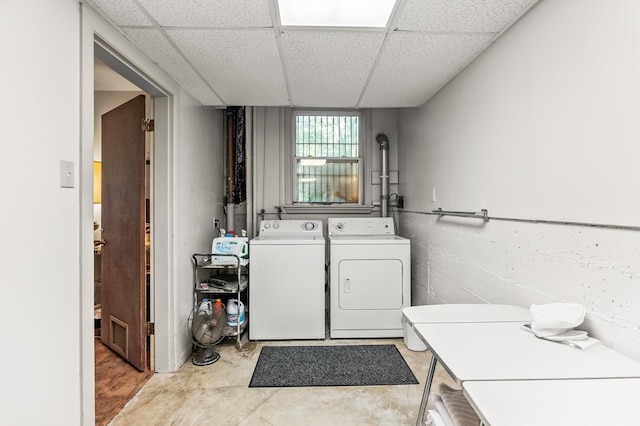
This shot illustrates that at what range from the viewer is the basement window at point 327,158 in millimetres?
3500

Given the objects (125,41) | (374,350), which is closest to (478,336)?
(374,350)

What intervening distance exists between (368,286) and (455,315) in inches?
55.9

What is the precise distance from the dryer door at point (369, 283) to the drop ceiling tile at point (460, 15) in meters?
1.80

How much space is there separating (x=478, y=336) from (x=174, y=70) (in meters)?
2.31

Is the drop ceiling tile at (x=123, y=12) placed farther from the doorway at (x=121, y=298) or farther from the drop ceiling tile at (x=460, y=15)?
the drop ceiling tile at (x=460, y=15)

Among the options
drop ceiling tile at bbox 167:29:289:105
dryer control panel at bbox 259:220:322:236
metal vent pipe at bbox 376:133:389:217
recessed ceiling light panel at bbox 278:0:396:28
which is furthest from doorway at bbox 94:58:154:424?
metal vent pipe at bbox 376:133:389:217

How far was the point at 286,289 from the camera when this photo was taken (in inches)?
104

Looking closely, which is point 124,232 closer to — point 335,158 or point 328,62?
point 328,62

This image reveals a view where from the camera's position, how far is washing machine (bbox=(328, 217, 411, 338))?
106 inches

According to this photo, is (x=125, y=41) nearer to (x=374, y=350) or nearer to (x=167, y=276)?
(x=167, y=276)

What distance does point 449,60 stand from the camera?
1.90 metres
